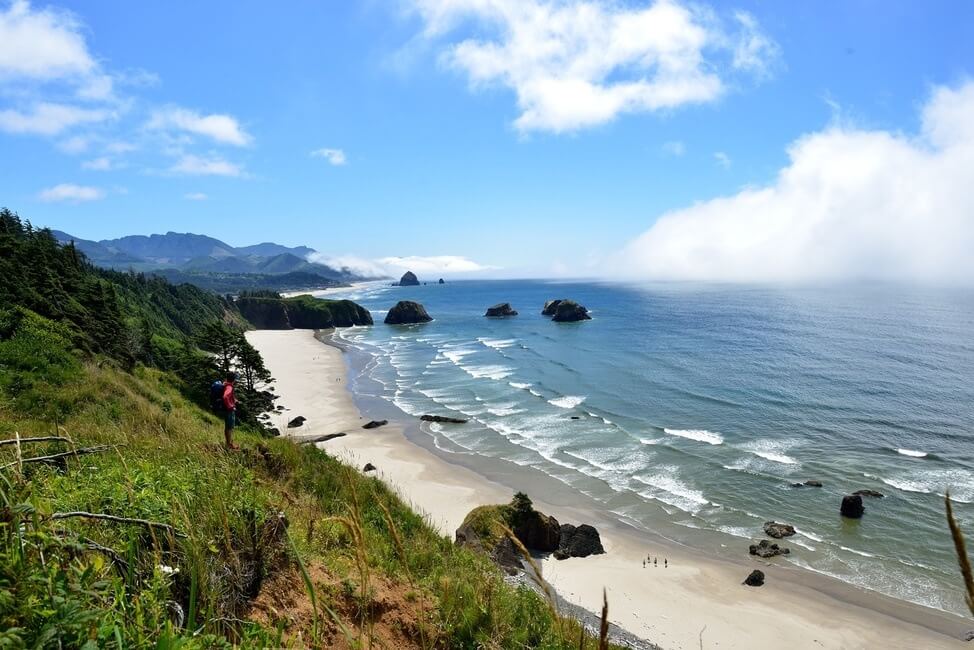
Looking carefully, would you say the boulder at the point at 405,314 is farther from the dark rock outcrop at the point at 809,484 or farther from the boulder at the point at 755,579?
the boulder at the point at 755,579

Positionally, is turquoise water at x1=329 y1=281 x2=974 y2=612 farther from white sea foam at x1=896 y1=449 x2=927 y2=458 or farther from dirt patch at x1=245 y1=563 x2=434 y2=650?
dirt patch at x1=245 y1=563 x2=434 y2=650

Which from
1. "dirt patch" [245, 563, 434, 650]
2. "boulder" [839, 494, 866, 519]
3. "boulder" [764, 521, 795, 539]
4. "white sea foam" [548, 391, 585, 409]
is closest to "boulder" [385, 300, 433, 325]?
"white sea foam" [548, 391, 585, 409]

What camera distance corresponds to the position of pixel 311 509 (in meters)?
7.33

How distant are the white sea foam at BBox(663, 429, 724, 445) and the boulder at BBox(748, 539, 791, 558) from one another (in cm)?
1290

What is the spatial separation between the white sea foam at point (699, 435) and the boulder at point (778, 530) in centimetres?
1108

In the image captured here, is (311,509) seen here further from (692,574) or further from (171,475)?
(692,574)

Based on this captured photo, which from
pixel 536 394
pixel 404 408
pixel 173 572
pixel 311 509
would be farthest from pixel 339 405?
pixel 173 572

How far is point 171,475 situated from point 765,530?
1119 inches

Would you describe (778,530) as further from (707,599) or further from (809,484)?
(707,599)

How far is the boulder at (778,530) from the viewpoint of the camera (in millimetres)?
25141

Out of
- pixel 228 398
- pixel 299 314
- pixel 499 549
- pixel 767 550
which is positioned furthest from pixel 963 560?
pixel 299 314

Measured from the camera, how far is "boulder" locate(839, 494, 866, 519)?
1041 inches

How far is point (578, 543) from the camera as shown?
76.5 ft

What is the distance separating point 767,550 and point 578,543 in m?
8.96
